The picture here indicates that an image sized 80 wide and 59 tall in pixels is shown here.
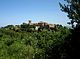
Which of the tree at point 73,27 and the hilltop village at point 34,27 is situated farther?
the hilltop village at point 34,27

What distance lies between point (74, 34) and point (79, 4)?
6.21ft

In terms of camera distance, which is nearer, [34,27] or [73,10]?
[73,10]

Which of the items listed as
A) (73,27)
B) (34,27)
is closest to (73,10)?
(73,27)

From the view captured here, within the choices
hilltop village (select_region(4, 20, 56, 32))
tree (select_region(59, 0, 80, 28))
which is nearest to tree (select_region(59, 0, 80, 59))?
tree (select_region(59, 0, 80, 28))

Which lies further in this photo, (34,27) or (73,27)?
(34,27)

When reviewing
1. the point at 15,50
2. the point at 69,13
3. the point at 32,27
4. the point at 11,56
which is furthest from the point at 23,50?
the point at 32,27

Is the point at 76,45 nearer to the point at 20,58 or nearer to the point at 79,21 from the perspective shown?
the point at 79,21

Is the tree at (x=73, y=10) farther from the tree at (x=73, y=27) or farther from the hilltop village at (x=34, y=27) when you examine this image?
the hilltop village at (x=34, y=27)

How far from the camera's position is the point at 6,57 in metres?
17.2

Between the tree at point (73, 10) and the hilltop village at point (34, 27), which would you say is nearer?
the tree at point (73, 10)

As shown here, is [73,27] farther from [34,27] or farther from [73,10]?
[34,27]

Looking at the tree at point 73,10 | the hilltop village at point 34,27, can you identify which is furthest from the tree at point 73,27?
the hilltop village at point 34,27

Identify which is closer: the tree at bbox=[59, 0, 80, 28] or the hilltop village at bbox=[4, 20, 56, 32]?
the tree at bbox=[59, 0, 80, 28]

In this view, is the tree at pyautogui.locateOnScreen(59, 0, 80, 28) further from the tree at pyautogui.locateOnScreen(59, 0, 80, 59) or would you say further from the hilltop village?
the hilltop village
